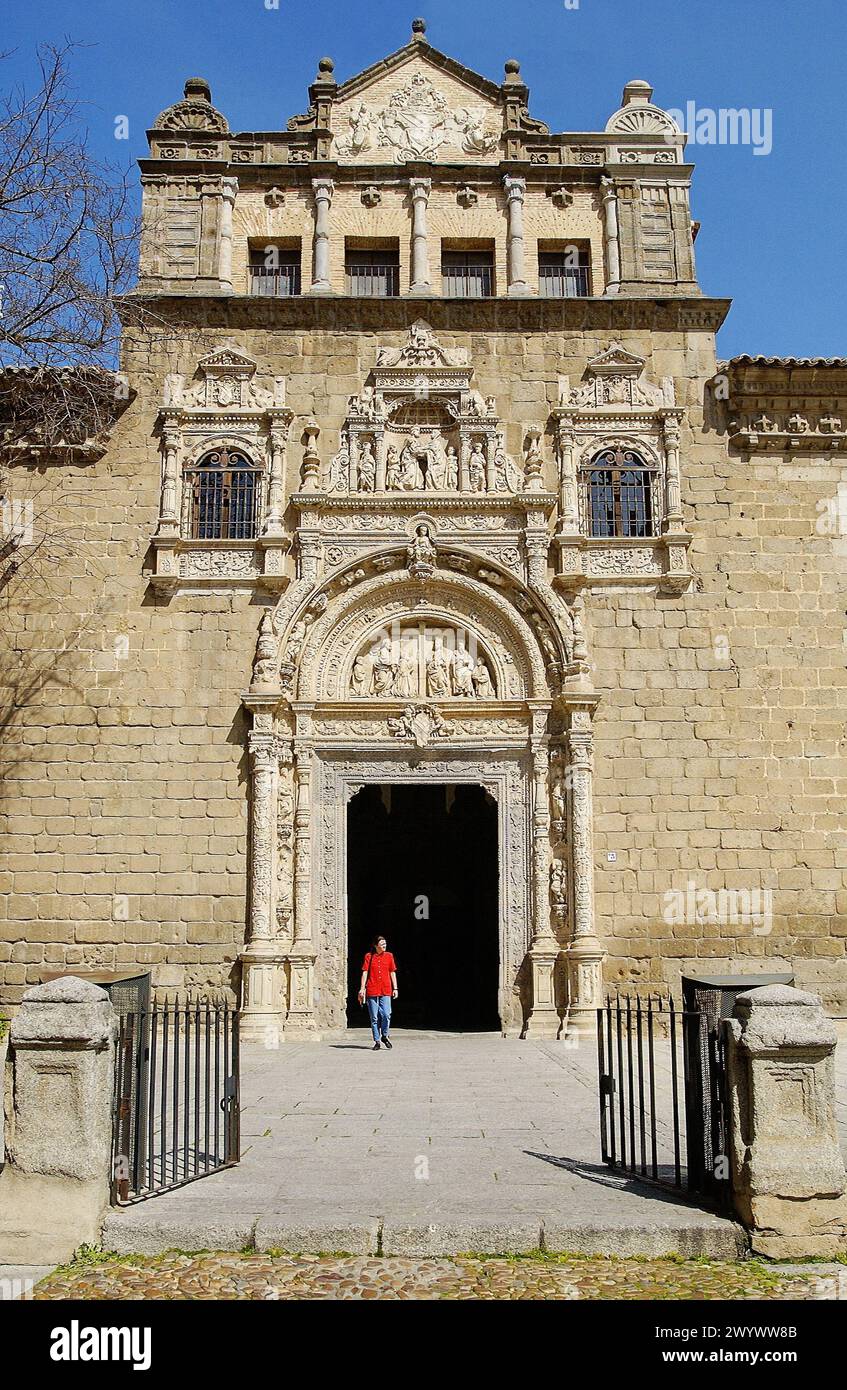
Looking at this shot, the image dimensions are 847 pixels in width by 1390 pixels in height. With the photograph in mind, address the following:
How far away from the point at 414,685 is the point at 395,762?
106 cm

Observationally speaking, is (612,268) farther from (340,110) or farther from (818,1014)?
(818,1014)

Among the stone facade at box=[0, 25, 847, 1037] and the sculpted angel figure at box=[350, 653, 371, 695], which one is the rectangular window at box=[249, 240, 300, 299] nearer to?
the stone facade at box=[0, 25, 847, 1037]

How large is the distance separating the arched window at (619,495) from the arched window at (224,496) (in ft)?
14.7

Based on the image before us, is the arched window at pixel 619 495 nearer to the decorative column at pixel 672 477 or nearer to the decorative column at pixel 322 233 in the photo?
the decorative column at pixel 672 477

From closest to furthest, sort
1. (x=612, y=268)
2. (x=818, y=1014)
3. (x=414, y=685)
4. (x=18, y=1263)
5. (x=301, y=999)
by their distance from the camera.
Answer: (x=18, y=1263) → (x=818, y=1014) → (x=301, y=999) → (x=414, y=685) → (x=612, y=268)

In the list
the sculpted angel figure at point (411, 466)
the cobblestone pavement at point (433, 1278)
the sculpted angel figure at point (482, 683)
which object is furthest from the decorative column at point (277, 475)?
the cobblestone pavement at point (433, 1278)

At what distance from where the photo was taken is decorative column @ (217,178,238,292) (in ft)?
51.5

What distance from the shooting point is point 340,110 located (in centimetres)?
1650

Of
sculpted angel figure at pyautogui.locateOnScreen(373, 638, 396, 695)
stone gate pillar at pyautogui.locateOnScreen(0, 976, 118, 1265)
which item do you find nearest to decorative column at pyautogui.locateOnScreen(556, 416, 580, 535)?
sculpted angel figure at pyautogui.locateOnScreen(373, 638, 396, 695)

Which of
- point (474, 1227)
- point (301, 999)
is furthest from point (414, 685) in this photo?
point (474, 1227)

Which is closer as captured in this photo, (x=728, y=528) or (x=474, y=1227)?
(x=474, y=1227)

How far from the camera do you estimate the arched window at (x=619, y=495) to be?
49.4ft

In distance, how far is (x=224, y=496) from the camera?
1506 centimetres
